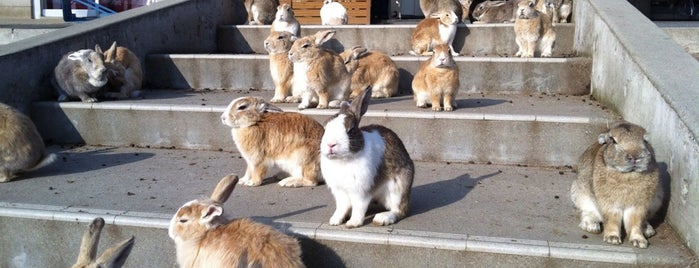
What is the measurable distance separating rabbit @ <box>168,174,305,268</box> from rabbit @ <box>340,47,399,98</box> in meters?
3.24

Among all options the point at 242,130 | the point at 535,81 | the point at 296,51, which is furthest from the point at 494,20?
the point at 242,130

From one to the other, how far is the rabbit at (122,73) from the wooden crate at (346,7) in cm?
377

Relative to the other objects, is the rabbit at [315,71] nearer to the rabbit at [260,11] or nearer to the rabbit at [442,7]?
the rabbit at [260,11]

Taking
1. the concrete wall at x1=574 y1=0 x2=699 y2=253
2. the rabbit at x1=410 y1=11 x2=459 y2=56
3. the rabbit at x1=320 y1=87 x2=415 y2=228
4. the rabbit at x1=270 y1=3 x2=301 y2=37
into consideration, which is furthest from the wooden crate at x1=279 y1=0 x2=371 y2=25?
the rabbit at x1=320 y1=87 x2=415 y2=228

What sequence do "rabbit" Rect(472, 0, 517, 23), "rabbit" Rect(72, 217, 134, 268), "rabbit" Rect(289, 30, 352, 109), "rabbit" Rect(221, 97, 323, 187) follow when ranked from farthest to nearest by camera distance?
"rabbit" Rect(472, 0, 517, 23)
"rabbit" Rect(289, 30, 352, 109)
"rabbit" Rect(221, 97, 323, 187)
"rabbit" Rect(72, 217, 134, 268)

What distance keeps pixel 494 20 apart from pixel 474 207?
5.70m

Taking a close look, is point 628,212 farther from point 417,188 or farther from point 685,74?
point 417,188

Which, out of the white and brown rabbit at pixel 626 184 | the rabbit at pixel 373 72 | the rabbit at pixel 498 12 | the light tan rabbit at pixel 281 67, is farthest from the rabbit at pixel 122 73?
the rabbit at pixel 498 12

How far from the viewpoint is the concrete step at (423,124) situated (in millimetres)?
4770

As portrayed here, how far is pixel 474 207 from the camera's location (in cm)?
386

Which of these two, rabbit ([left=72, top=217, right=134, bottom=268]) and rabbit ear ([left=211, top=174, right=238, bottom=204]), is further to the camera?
rabbit ear ([left=211, top=174, right=238, bottom=204])

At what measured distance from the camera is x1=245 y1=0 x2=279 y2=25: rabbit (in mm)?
8742

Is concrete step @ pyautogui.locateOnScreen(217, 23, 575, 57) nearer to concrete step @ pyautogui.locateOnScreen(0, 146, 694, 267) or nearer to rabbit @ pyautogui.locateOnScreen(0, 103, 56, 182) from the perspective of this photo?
concrete step @ pyautogui.locateOnScreen(0, 146, 694, 267)

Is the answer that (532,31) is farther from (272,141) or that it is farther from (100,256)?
(100,256)
